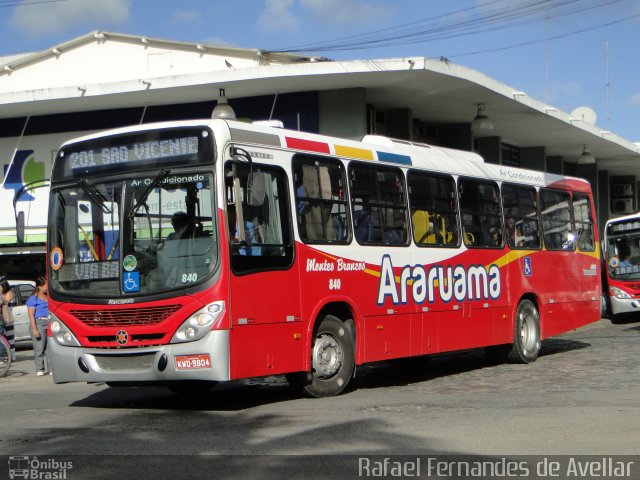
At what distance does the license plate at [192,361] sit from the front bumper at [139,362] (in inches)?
1.3

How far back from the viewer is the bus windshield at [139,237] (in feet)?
33.3

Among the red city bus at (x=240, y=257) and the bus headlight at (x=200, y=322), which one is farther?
the red city bus at (x=240, y=257)

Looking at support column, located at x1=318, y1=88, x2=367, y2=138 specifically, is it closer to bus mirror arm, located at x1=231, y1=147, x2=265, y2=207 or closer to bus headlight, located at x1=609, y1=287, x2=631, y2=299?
bus headlight, located at x1=609, y1=287, x2=631, y2=299

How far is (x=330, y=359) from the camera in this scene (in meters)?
11.6

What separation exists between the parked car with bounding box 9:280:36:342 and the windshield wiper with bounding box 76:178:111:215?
39.8 ft

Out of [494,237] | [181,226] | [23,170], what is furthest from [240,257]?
[23,170]

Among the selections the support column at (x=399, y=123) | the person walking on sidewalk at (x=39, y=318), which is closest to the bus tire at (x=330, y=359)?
the person walking on sidewalk at (x=39, y=318)

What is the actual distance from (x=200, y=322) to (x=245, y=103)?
14646 millimetres

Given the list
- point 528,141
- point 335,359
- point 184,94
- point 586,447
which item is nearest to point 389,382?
point 335,359

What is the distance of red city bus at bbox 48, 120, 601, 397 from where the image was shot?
33.2 ft

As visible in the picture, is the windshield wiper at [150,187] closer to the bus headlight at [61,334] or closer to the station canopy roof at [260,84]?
the bus headlight at [61,334]

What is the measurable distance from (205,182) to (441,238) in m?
4.78

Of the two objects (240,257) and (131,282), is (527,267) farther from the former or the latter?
(131,282)

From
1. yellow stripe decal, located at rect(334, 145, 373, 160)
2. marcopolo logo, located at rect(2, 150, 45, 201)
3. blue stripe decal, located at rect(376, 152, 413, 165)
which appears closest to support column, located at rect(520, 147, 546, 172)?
marcopolo logo, located at rect(2, 150, 45, 201)
